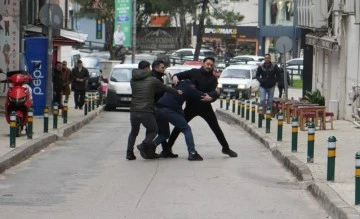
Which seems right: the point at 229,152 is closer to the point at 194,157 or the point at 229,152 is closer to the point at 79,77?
the point at 194,157

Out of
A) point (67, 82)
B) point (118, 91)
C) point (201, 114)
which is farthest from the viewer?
point (118, 91)

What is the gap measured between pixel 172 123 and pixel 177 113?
205 millimetres

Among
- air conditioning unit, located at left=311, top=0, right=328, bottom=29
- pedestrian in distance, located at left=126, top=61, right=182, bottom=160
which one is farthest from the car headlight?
pedestrian in distance, located at left=126, top=61, right=182, bottom=160

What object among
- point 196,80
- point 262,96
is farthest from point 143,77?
point 262,96

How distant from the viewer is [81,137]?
24.2 m

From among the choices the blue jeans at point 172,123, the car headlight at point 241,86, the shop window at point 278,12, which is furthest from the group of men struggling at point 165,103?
the shop window at point 278,12

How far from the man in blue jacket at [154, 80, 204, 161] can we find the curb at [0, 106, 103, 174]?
2.41 meters

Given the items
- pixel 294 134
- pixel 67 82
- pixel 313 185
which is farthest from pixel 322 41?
pixel 313 185

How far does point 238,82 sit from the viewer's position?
48.1 meters

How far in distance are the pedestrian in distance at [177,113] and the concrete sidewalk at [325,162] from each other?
1.71 m

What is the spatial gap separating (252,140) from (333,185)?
1007 cm

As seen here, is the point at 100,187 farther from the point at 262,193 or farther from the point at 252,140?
the point at 252,140

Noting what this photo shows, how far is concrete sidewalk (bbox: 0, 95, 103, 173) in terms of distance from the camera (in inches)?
666

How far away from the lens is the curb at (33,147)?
645 inches
